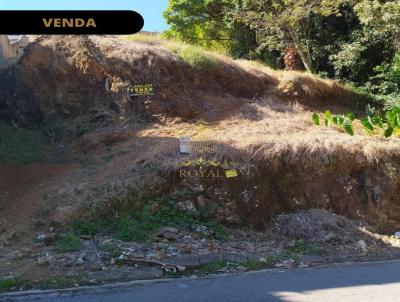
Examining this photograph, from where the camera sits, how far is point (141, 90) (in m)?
13.6

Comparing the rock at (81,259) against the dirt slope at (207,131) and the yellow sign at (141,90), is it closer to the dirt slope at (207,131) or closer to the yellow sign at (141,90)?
the dirt slope at (207,131)

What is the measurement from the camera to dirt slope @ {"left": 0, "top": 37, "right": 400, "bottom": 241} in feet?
32.3

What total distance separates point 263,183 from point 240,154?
78 cm

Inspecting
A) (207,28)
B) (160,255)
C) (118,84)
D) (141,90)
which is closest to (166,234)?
(160,255)

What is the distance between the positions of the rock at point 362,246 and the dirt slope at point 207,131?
1.29 metres

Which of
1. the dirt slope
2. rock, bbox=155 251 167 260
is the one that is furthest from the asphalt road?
the dirt slope

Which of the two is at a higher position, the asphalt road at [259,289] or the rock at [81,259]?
the rock at [81,259]

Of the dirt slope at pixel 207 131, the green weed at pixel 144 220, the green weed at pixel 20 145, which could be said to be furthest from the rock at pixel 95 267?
the green weed at pixel 20 145

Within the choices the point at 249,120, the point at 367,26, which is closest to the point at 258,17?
the point at 367,26

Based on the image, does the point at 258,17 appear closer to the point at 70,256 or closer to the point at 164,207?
the point at 164,207

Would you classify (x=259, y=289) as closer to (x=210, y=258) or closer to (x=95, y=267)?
(x=210, y=258)

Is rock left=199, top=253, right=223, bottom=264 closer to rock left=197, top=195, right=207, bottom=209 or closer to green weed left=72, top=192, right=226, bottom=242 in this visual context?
green weed left=72, top=192, right=226, bottom=242

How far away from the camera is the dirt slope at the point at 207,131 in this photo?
986 cm

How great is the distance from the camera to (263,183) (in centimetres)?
1010
